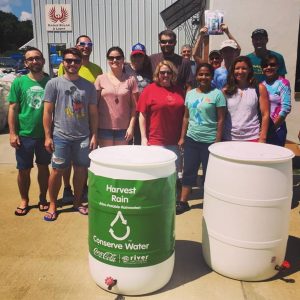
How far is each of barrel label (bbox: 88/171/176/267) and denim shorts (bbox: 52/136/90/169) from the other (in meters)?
1.40

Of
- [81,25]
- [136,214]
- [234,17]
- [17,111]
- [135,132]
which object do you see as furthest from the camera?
[81,25]

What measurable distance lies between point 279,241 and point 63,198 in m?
2.92

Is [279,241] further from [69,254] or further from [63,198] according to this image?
[63,198]

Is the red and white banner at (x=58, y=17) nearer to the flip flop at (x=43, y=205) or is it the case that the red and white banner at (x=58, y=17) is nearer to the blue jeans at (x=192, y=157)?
the flip flop at (x=43, y=205)

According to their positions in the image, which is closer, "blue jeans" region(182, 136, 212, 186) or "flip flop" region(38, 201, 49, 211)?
"blue jeans" region(182, 136, 212, 186)

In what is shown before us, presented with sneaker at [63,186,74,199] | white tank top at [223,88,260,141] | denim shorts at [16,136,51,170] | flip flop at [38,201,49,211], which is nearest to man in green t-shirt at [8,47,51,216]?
denim shorts at [16,136,51,170]

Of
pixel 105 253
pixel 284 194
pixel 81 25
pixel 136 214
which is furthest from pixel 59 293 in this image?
pixel 81 25

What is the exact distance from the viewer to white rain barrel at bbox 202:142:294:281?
2764 mm

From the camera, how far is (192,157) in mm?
4230

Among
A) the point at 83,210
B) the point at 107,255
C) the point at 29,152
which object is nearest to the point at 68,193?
the point at 83,210

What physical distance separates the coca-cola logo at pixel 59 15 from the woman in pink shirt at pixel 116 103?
8.76 metres

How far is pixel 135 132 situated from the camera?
468cm

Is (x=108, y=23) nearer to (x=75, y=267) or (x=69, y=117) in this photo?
(x=69, y=117)

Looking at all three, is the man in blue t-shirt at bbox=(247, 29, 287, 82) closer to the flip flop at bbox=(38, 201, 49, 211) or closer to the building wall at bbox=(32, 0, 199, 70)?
the flip flop at bbox=(38, 201, 49, 211)
